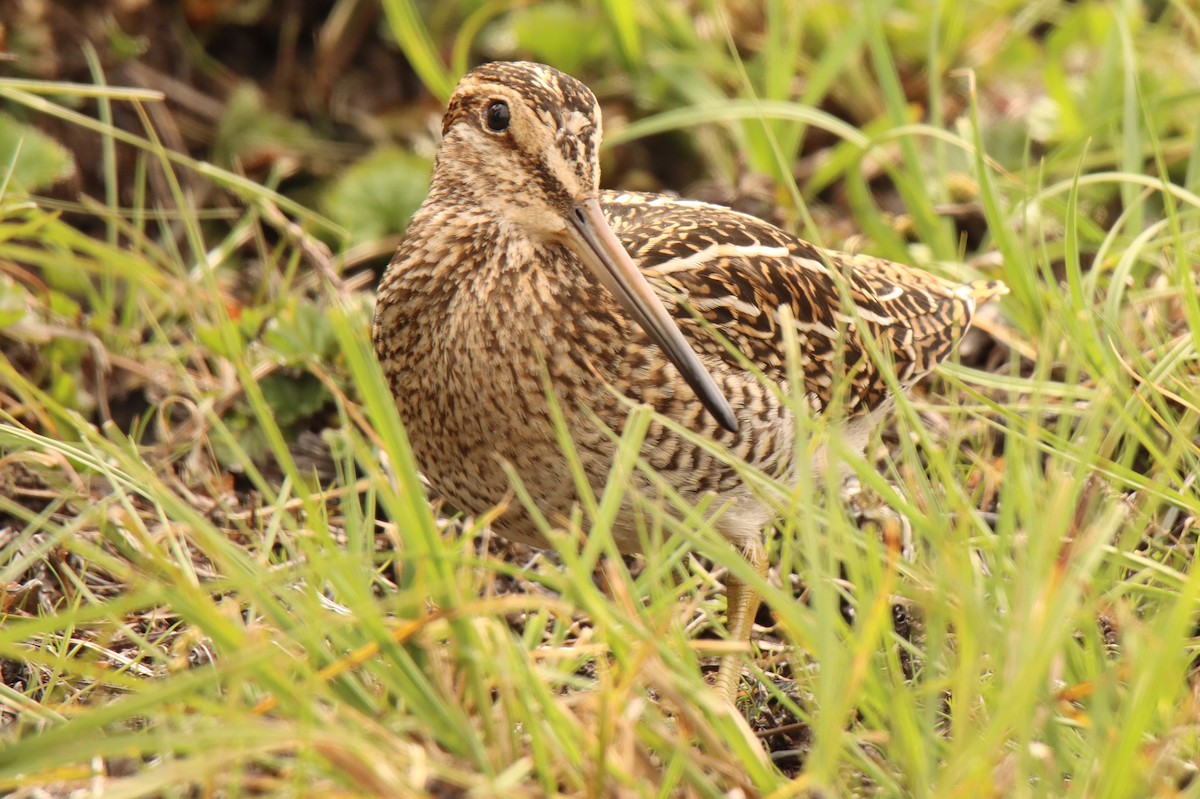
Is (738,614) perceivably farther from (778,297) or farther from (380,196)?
(380,196)

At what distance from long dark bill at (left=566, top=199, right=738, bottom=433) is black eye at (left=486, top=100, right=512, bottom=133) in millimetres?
239

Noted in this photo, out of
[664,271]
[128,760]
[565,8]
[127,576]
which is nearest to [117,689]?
[128,760]

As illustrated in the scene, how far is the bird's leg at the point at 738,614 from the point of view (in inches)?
118

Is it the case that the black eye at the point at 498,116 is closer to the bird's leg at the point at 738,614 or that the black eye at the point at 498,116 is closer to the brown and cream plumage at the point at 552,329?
the brown and cream plumage at the point at 552,329

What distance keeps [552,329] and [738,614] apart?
69 cm

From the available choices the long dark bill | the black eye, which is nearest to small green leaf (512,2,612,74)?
the black eye

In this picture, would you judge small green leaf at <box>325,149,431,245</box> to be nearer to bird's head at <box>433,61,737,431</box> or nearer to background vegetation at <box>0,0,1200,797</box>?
background vegetation at <box>0,0,1200,797</box>

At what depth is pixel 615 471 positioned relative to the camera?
94.0 inches

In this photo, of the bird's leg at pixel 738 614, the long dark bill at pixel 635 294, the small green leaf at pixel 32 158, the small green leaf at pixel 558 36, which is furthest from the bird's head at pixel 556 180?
the small green leaf at pixel 558 36

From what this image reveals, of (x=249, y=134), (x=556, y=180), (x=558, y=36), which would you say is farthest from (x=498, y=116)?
(x=249, y=134)

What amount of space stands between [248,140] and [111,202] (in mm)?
1007

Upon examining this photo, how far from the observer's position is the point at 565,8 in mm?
5418

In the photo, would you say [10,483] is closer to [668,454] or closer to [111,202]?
[111,202]

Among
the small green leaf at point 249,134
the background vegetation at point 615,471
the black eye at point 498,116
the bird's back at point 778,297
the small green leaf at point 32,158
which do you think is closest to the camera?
the background vegetation at point 615,471
